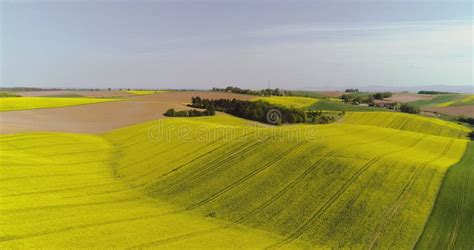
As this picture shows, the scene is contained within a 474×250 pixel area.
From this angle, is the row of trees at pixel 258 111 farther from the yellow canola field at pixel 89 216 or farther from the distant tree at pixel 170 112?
the yellow canola field at pixel 89 216

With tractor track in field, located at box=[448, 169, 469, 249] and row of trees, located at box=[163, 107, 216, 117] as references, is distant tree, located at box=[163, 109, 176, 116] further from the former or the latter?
tractor track in field, located at box=[448, 169, 469, 249]

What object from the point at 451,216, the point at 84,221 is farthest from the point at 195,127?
the point at 451,216

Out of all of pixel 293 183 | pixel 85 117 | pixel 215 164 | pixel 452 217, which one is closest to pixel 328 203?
pixel 293 183

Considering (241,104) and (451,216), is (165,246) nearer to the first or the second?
(451,216)

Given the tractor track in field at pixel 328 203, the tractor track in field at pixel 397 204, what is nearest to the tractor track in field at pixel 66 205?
the tractor track in field at pixel 328 203

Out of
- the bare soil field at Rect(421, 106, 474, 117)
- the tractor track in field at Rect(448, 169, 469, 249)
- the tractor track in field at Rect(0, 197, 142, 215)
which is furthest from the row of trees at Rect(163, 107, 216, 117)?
the bare soil field at Rect(421, 106, 474, 117)

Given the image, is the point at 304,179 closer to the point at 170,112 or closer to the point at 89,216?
the point at 89,216
